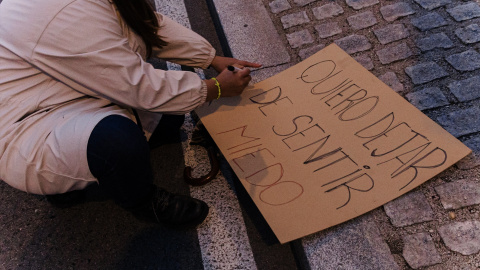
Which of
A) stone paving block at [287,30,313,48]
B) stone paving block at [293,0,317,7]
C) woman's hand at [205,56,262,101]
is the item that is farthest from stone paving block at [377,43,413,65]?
woman's hand at [205,56,262,101]

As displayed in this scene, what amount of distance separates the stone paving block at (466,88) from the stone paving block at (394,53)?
1.08ft

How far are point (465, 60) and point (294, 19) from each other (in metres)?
1.08

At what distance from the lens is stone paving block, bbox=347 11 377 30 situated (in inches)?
107

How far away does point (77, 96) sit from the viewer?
1.86 metres

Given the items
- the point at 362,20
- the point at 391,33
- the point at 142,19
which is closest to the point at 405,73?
the point at 391,33

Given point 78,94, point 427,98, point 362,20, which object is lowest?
point 427,98

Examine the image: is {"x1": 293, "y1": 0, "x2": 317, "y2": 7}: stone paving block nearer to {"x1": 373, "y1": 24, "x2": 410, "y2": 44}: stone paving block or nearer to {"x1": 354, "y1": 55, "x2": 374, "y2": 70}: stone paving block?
{"x1": 373, "y1": 24, "x2": 410, "y2": 44}: stone paving block

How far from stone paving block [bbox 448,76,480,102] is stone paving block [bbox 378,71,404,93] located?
0.23 m

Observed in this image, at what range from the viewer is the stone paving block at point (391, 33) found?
2.57 meters

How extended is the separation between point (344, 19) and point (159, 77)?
4.84 feet

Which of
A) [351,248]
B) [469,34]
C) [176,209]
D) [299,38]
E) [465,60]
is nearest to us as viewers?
[351,248]

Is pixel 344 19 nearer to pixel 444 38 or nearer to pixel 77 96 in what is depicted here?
pixel 444 38

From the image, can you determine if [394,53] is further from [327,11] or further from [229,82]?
[229,82]

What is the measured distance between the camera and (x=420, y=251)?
1705mm
